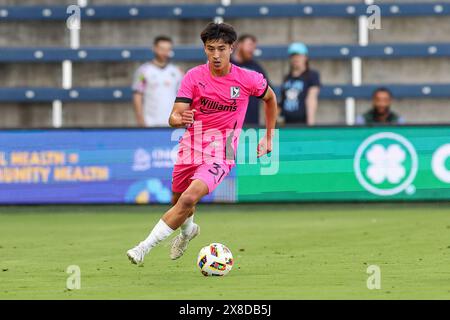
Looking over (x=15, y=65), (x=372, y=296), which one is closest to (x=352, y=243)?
(x=372, y=296)

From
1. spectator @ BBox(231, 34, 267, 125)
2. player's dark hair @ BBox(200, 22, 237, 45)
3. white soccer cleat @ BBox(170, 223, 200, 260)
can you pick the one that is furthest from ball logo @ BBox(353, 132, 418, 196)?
player's dark hair @ BBox(200, 22, 237, 45)

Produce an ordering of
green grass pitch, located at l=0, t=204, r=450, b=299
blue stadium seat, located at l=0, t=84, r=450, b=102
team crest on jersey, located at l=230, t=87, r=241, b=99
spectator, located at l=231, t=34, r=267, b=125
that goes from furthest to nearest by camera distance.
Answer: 1. blue stadium seat, located at l=0, t=84, r=450, b=102
2. spectator, located at l=231, t=34, r=267, b=125
3. team crest on jersey, located at l=230, t=87, r=241, b=99
4. green grass pitch, located at l=0, t=204, r=450, b=299

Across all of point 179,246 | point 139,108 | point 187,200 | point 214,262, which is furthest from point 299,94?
point 214,262

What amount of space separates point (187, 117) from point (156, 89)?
8.99 m

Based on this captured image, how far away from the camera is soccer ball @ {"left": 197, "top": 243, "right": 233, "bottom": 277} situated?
10.1 m

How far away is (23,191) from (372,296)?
32.7 ft

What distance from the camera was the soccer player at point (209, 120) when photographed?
1035 cm

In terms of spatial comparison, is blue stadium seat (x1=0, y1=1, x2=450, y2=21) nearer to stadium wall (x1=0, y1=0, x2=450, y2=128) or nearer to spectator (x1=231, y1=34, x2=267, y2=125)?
stadium wall (x1=0, y1=0, x2=450, y2=128)

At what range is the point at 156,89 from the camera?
18969mm

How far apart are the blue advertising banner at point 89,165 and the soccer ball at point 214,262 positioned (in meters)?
7.33

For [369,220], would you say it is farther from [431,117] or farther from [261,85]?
[431,117]

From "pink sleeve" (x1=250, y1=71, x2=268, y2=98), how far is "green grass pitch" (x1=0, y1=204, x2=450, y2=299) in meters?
1.65

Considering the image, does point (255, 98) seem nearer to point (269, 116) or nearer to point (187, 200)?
point (269, 116)

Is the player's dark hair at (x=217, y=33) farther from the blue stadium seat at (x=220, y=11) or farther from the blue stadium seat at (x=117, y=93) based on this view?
the blue stadium seat at (x=220, y=11)
